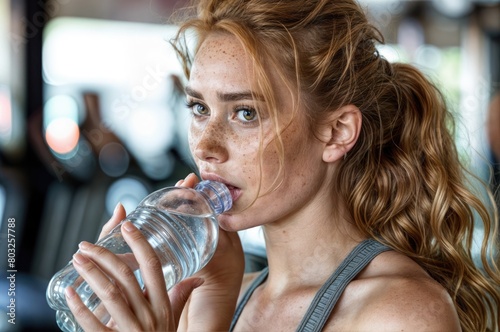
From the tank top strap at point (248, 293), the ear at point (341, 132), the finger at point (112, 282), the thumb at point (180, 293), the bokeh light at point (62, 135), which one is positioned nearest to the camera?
the finger at point (112, 282)

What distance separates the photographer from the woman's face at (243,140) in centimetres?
123

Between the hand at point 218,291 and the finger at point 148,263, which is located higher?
the finger at point 148,263

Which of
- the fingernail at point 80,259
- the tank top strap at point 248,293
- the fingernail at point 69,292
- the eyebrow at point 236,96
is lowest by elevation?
the tank top strap at point 248,293

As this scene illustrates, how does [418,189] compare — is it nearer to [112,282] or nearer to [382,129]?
[382,129]

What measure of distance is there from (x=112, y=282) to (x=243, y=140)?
1.13 feet

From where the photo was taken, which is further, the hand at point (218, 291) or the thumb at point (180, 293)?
the hand at point (218, 291)

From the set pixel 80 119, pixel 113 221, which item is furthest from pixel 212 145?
pixel 80 119

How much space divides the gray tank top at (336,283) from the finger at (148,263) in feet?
0.96

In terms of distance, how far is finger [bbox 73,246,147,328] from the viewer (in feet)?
3.28

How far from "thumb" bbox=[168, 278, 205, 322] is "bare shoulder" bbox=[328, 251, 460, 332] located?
0.24 meters

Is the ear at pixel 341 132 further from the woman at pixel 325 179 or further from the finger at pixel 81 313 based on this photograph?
the finger at pixel 81 313

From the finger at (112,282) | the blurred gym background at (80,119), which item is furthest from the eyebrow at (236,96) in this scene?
the blurred gym background at (80,119)

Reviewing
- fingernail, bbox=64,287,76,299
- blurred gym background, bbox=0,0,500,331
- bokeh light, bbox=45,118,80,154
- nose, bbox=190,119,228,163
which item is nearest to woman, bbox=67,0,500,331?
nose, bbox=190,119,228,163

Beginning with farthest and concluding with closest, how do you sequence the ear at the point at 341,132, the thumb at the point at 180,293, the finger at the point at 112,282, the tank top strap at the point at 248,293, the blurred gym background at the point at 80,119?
the blurred gym background at the point at 80,119, the tank top strap at the point at 248,293, the ear at the point at 341,132, the thumb at the point at 180,293, the finger at the point at 112,282
